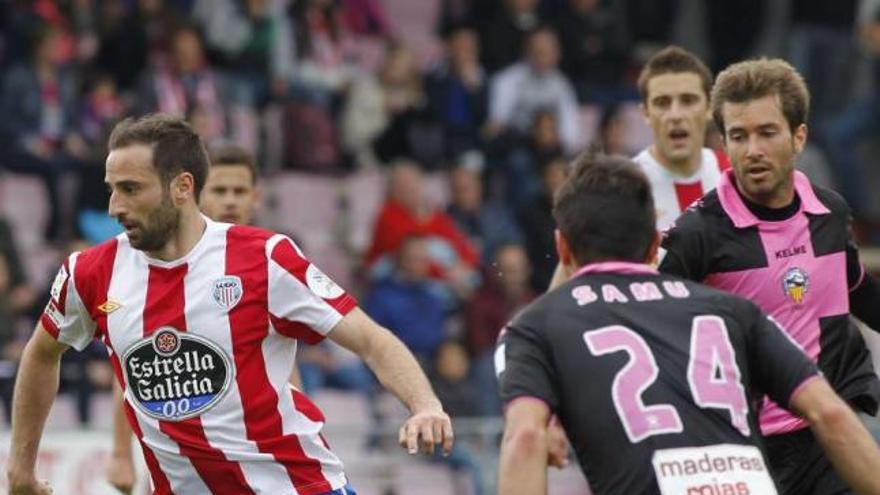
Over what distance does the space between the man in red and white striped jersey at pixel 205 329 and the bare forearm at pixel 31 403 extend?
1.00 ft

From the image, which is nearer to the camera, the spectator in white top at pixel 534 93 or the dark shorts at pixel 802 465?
the dark shorts at pixel 802 465

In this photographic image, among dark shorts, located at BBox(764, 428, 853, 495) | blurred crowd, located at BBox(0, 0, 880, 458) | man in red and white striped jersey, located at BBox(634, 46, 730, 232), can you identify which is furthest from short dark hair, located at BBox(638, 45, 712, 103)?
blurred crowd, located at BBox(0, 0, 880, 458)

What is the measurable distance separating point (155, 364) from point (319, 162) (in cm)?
1022

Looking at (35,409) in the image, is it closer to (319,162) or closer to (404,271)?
(404,271)

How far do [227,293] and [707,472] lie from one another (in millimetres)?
2170

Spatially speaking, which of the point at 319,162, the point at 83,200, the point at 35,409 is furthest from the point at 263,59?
the point at 35,409

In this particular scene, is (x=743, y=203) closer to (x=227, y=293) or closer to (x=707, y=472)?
(x=227, y=293)

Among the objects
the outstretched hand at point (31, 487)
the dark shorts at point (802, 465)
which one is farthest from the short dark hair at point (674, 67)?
the outstretched hand at point (31, 487)

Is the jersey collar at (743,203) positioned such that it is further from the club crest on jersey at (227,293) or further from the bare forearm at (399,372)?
the club crest on jersey at (227,293)

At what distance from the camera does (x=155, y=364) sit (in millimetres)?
7090

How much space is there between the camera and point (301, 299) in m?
7.08

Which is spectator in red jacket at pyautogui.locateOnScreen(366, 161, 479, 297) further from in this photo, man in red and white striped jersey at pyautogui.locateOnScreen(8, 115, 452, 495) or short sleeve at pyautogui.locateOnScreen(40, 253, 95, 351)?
man in red and white striped jersey at pyautogui.locateOnScreen(8, 115, 452, 495)

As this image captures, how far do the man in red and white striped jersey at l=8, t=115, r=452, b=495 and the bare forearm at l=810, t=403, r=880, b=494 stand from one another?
1.80 m

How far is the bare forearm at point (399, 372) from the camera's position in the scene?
270 inches
